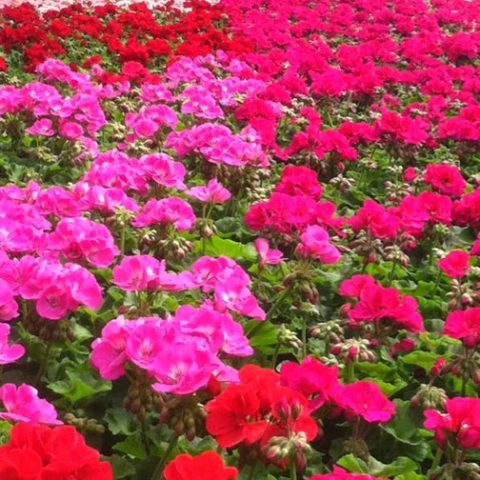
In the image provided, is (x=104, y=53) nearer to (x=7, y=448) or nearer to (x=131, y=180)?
(x=131, y=180)

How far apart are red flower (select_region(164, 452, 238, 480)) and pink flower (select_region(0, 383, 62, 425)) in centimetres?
52

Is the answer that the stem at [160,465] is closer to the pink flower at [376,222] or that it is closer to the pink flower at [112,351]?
the pink flower at [112,351]

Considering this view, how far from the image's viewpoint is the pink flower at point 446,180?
443 cm

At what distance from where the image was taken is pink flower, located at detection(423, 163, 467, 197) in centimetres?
443

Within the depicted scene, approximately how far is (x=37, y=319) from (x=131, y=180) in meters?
1.28

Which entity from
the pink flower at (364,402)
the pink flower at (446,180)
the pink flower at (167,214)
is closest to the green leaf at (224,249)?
the pink flower at (167,214)

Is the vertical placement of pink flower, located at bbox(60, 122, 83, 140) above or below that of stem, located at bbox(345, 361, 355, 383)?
above

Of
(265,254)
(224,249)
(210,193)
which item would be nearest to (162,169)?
(210,193)

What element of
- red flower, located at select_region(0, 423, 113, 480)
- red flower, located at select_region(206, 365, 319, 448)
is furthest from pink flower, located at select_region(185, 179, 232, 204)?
red flower, located at select_region(0, 423, 113, 480)

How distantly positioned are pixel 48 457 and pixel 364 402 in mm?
948

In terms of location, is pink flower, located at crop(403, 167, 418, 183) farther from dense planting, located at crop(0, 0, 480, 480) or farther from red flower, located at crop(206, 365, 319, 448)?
red flower, located at crop(206, 365, 319, 448)

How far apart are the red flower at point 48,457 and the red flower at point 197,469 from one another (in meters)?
0.13

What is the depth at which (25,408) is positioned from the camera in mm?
2055

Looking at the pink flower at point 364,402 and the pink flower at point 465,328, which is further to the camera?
the pink flower at point 465,328
